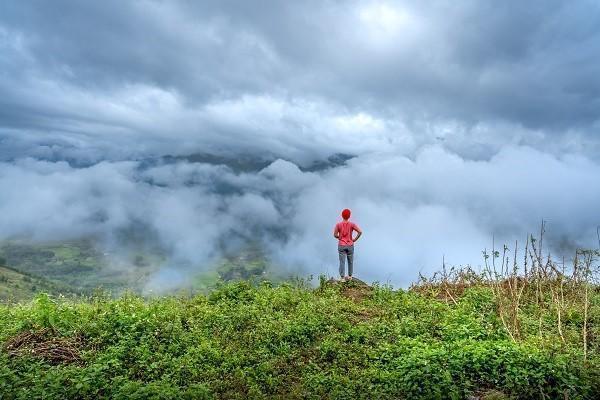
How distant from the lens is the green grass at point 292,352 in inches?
371

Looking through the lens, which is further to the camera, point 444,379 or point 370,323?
point 370,323

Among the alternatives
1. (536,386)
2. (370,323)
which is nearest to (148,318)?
(370,323)

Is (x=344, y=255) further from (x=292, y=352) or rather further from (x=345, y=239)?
(x=292, y=352)

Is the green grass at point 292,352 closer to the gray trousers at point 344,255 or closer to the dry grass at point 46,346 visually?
the dry grass at point 46,346

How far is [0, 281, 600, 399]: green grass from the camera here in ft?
30.9

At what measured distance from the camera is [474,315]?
1455 centimetres

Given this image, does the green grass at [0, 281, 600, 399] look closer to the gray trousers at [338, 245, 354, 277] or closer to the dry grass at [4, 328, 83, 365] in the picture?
the dry grass at [4, 328, 83, 365]

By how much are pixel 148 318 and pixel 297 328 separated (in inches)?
169

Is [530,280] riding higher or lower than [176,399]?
higher

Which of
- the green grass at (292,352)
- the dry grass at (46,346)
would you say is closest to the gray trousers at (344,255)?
the green grass at (292,352)

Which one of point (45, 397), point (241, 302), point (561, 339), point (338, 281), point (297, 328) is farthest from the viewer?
point (338, 281)

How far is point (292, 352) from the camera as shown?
11891mm

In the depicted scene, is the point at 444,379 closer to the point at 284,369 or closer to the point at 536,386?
the point at 536,386

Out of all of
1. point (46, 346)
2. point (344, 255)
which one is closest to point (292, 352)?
point (46, 346)
